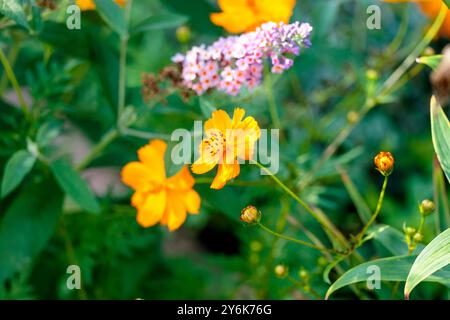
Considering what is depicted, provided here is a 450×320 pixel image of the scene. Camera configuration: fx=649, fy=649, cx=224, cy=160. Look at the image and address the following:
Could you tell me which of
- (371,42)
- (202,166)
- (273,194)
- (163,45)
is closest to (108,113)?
(273,194)

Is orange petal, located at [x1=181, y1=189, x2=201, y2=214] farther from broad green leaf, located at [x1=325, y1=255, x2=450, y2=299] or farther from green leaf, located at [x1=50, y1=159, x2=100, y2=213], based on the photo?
broad green leaf, located at [x1=325, y1=255, x2=450, y2=299]

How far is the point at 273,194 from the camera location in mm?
1386

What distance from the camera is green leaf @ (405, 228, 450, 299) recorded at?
733 millimetres

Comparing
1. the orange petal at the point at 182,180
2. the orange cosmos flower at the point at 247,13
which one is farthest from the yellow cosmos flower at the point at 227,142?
the orange cosmos flower at the point at 247,13

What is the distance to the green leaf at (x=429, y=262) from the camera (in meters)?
0.73

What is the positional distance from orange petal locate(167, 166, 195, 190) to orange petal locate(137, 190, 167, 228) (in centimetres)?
2

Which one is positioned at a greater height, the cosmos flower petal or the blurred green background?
the blurred green background

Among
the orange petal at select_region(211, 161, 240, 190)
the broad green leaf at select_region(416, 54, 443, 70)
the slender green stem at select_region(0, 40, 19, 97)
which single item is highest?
the slender green stem at select_region(0, 40, 19, 97)

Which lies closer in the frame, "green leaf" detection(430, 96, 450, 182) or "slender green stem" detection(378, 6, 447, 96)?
"green leaf" detection(430, 96, 450, 182)

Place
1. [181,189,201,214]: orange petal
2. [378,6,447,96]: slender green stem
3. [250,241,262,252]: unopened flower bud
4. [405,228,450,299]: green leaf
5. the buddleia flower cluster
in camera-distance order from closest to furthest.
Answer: [405,228,450,299]: green leaf, the buddleia flower cluster, [181,189,201,214]: orange petal, [378,6,447,96]: slender green stem, [250,241,262,252]: unopened flower bud

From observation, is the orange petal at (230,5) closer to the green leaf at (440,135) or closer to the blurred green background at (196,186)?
the blurred green background at (196,186)

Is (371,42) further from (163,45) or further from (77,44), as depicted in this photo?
(77,44)

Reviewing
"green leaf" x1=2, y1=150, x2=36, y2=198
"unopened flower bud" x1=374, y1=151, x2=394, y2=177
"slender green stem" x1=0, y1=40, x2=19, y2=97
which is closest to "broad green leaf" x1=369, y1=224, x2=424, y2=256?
"unopened flower bud" x1=374, y1=151, x2=394, y2=177

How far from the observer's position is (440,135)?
0.86 meters
